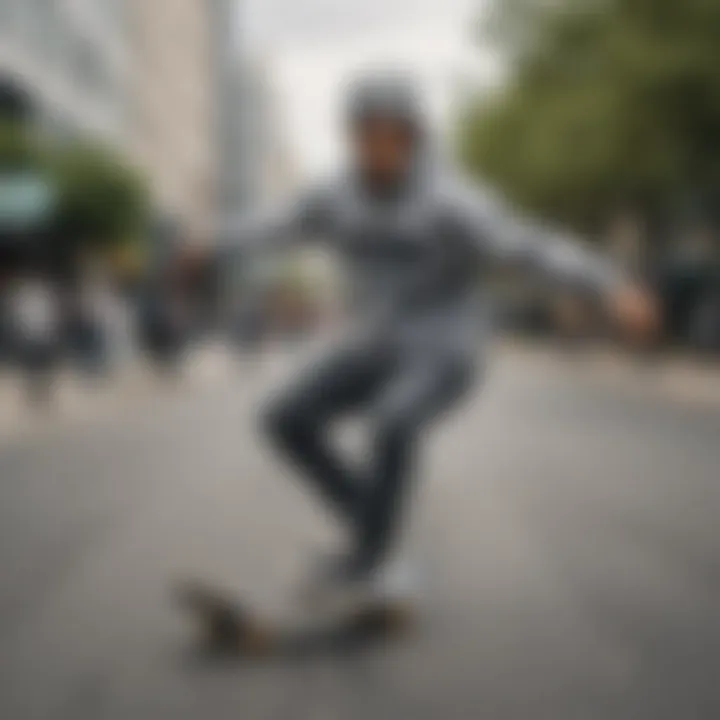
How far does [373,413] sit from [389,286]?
15.8 inches

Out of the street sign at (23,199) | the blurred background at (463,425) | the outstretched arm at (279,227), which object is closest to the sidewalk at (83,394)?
the blurred background at (463,425)

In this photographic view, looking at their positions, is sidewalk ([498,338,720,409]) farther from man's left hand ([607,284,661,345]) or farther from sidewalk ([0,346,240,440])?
man's left hand ([607,284,661,345])

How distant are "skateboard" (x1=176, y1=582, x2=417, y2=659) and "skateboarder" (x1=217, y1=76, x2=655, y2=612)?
11 centimetres

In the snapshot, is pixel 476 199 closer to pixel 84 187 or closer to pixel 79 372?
pixel 79 372

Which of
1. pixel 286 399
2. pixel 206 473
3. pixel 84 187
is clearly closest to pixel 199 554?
pixel 286 399

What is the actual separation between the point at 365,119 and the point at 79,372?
26.3 metres

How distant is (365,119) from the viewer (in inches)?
201

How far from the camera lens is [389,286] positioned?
5.24 metres

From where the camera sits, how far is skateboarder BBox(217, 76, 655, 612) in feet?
A: 16.8

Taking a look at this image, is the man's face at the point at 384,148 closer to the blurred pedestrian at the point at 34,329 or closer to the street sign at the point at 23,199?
the blurred pedestrian at the point at 34,329

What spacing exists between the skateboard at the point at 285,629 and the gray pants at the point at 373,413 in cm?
20

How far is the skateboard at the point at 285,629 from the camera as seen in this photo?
484cm

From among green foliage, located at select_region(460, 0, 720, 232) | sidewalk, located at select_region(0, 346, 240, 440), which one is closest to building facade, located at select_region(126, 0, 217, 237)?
green foliage, located at select_region(460, 0, 720, 232)

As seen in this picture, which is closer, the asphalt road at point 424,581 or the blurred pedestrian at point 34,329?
the asphalt road at point 424,581
